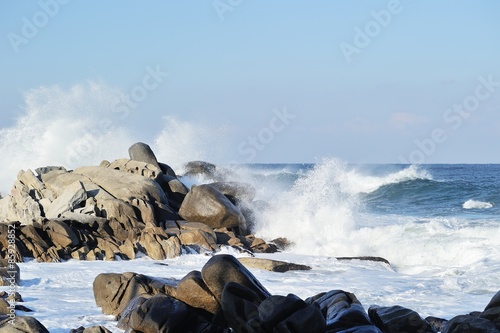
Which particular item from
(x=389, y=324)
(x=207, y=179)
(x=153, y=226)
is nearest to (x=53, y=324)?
(x=389, y=324)

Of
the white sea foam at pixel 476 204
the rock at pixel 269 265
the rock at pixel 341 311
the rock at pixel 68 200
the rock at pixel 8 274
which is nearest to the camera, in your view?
the rock at pixel 341 311

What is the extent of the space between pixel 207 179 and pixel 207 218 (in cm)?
667

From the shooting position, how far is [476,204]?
27.3m

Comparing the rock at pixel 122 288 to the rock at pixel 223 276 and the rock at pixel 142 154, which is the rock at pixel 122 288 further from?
the rock at pixel 142 154

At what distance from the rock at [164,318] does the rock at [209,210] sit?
896 cm

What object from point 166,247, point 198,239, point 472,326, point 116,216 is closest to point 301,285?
point 166,247

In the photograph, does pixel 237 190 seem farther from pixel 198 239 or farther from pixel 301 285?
pixel 301 285

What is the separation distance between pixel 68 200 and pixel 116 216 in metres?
1.11

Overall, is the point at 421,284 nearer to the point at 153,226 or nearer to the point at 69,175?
the point at 153,226

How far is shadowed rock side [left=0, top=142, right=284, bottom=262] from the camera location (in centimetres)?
1388

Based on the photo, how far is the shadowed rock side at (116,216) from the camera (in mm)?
13875

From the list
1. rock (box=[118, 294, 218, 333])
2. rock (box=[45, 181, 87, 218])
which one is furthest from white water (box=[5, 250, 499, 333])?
rock (box=[45, 181, 87, 218])

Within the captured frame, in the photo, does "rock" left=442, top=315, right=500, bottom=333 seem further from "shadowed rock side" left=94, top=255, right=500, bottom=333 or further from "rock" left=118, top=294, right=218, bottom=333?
"rock" left=118, top=294, right=218, bottom=333

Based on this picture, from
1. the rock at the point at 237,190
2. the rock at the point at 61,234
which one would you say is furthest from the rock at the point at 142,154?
the rock at the point at 61,234
